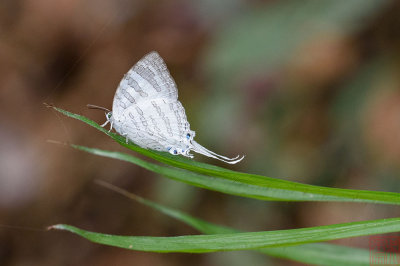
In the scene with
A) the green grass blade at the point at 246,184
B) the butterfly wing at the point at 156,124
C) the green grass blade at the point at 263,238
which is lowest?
the green grass blade at the point at 263,238

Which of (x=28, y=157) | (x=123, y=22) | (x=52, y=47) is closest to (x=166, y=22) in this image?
(x=123, y=22)

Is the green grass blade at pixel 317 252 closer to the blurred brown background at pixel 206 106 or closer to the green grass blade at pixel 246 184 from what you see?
the green grass blade at pixel 246 184

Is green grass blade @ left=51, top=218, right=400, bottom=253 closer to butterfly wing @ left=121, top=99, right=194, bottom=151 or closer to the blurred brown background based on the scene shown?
butterfly wing @ left=121, top=99, right=194, bottom=151

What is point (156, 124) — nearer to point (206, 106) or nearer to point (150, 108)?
point (150, 108)

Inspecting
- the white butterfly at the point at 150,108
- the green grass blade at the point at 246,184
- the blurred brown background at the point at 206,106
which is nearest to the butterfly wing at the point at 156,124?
the white butterfly at the point at 150,108

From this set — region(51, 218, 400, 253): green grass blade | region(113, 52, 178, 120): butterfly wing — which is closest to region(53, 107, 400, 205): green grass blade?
region(51, 218, 400, 253): green grass blade
